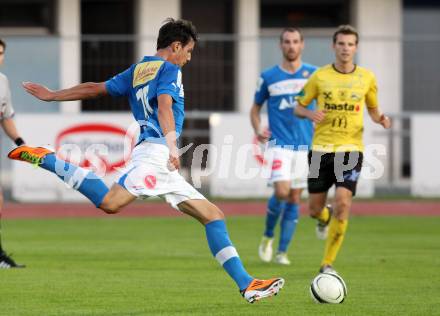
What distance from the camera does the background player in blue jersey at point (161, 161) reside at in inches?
339

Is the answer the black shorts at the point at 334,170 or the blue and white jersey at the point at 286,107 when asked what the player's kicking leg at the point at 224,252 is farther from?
the blue and white jersey at the point at 286,107

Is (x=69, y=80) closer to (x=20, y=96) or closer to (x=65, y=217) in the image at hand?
(x=20, y=96)

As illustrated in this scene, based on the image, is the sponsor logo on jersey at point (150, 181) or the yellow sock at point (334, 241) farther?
the yellow sock at point (334, 241)

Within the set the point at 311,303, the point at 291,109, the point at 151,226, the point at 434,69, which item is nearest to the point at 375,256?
the point at 291,109

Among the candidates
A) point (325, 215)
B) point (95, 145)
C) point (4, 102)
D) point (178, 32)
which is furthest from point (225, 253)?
point (95, 145)

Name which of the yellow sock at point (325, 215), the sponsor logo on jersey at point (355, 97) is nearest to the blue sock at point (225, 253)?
the sponsor logo on jersey at point (355, 97)

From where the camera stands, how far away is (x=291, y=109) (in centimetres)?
1342

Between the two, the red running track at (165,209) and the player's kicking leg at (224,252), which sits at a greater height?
the player's kicking leg at (224,252)

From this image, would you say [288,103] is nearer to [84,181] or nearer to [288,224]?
[288,224]

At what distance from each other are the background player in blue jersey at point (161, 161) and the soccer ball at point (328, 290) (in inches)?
26.7

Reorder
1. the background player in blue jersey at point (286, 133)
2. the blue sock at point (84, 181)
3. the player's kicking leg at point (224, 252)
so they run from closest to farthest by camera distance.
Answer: the player's kicking leg at point (224, 252) < the blue sock at point (84, 181) < the background player in blue jersey at point (286, 133)

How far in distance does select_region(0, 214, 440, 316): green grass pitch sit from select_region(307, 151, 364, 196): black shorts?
2.86 ft

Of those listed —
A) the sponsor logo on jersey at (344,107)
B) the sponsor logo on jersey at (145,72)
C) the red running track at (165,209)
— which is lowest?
the red running track at (165,209)

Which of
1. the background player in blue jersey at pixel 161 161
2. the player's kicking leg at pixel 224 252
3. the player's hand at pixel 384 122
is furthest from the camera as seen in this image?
the player's hand at pixel 384 122
